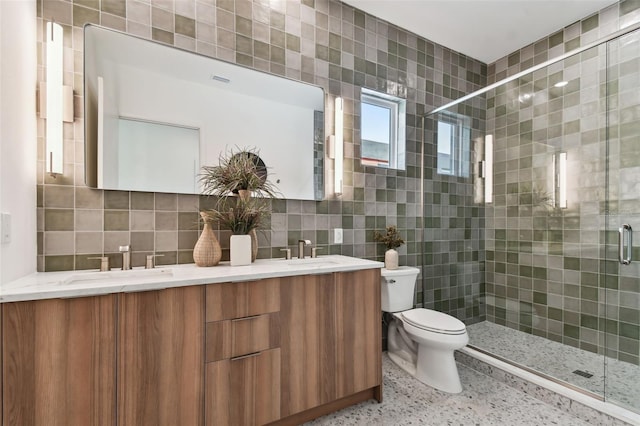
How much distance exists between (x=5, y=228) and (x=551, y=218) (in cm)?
328

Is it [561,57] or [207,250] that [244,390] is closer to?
[207,250]

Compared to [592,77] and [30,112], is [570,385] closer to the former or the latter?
[592,77]

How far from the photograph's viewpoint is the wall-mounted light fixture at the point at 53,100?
4.58ft

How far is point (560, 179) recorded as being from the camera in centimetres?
222

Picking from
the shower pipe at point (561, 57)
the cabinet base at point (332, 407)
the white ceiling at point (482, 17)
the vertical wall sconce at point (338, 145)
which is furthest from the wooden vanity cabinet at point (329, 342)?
the white ceiling at point (482, 17)

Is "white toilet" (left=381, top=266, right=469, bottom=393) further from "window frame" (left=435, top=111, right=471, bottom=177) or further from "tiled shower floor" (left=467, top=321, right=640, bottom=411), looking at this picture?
"window frame" (left=435, top=111, right=471, bottom=177)

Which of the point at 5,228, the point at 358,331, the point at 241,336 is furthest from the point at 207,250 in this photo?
the point at 358,331

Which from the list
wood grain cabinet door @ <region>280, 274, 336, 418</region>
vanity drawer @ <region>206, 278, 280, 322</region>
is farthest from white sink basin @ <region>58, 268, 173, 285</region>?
wood grain cabinet door @ <region>280, 274, 336, 418</region>

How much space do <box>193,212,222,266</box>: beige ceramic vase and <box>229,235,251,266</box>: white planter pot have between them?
8 cm

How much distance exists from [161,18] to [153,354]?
178 centimetres

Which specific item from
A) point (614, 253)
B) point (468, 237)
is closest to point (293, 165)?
point (468, 237)

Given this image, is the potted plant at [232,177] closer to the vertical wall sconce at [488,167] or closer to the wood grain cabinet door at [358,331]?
the wood grain cabinet door at [358,331]

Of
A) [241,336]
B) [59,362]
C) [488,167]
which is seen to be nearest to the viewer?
[59,362]

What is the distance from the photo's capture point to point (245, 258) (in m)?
1.64
